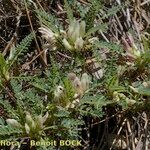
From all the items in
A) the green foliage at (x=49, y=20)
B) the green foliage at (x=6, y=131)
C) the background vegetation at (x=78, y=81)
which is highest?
the green foliage at (x=49, y=20)

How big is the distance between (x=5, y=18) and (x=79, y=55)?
51 centimetres

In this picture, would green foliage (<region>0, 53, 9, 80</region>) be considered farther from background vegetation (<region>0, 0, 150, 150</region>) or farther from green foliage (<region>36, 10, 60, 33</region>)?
A: green foliage (<region>36, 10, 60, 33</region>)

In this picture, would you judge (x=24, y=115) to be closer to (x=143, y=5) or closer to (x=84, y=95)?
(x=84, y=95)

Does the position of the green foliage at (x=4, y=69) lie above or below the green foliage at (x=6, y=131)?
above

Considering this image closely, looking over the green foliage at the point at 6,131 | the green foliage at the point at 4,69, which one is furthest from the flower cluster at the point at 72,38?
the green foliage at the point at 6,131

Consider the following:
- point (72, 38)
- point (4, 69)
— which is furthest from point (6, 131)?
point (72, 38)

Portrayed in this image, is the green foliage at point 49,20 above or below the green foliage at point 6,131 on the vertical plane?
above

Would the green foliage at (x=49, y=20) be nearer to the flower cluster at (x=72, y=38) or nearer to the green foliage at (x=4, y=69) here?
the flower cluster at (x=72, y=38)

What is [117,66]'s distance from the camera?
1.89 metres

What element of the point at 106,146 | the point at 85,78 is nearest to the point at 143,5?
the point at 85,78

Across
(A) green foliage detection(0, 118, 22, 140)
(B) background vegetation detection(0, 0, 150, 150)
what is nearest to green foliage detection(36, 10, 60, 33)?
(B) background vegetation detection(0, 0, 150, 150)

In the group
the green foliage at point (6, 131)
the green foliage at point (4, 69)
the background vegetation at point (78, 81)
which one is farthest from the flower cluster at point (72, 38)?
the green foliage at point (6, 131)

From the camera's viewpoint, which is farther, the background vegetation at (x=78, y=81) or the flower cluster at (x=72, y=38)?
the flower cluster at (x=72, y=38)

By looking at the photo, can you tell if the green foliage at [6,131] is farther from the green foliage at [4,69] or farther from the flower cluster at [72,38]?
the flower cluster at [72,38]
